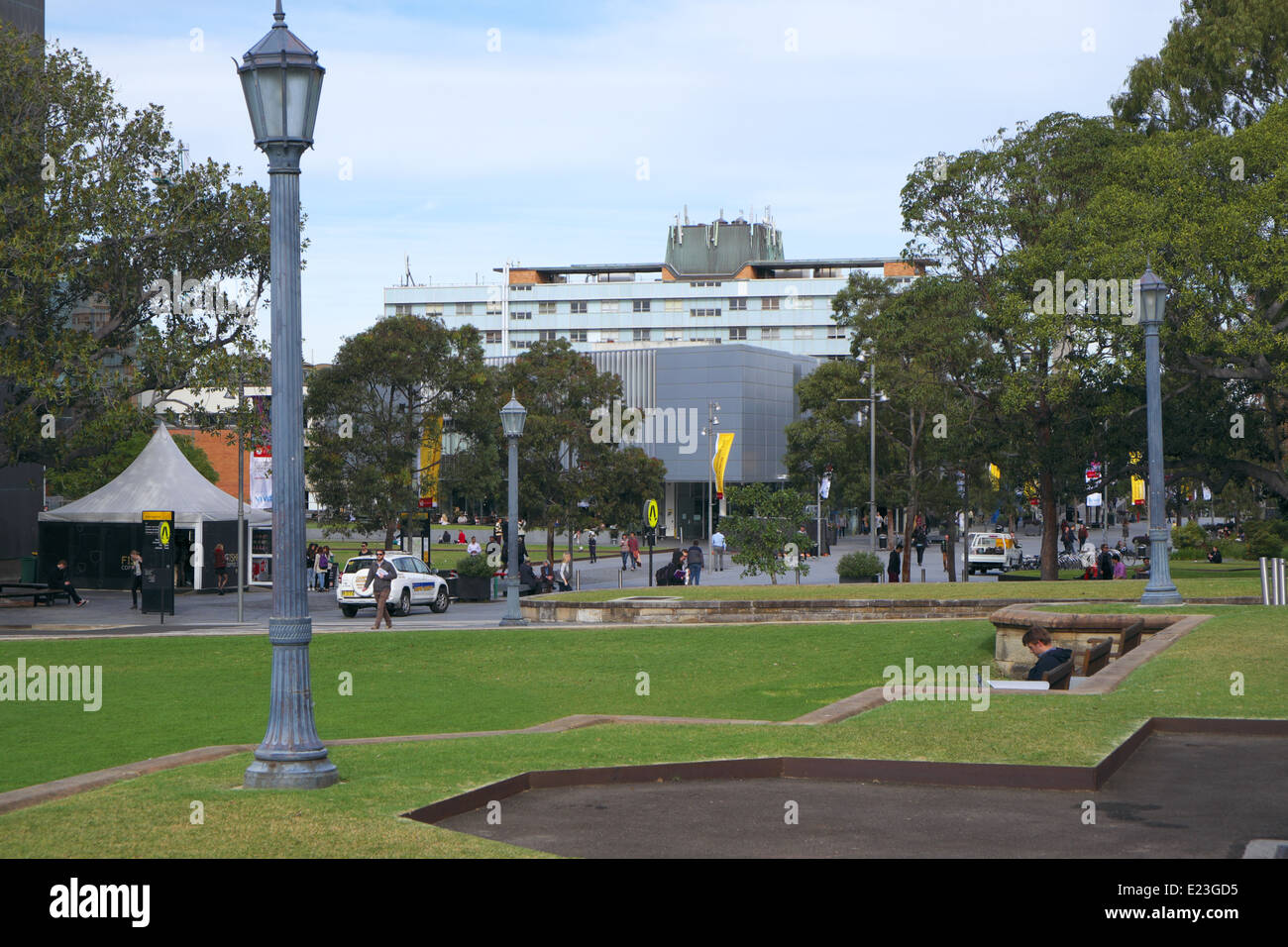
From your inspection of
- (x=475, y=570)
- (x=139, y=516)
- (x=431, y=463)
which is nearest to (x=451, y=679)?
(x=475, y=570)

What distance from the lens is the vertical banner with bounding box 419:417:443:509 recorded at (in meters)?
48.2

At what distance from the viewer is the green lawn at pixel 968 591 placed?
22.3m

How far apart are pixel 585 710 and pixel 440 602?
2225cm

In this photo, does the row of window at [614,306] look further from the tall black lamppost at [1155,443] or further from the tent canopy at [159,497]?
the tall black lamppost at [1155,443]

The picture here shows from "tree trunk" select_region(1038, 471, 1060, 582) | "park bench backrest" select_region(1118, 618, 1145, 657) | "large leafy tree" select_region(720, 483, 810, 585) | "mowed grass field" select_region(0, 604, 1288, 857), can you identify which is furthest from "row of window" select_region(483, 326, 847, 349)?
"park bench backrest" select_region(1118, 618, 1145, 657)

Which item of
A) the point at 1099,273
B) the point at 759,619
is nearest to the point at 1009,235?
the point at 1099,273

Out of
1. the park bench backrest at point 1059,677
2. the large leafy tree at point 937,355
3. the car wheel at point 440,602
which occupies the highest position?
the large leafy tree at point 937,355

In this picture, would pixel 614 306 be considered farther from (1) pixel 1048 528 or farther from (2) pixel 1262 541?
(1) pixel 1048 528

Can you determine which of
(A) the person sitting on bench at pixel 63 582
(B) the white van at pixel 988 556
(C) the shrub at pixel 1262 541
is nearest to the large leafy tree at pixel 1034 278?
(C) the shrub at pixel 1262 541

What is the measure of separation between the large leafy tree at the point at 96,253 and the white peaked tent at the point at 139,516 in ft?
24.6

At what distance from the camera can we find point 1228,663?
552 inches

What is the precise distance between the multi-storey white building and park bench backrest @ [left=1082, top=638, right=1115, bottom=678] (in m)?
108
